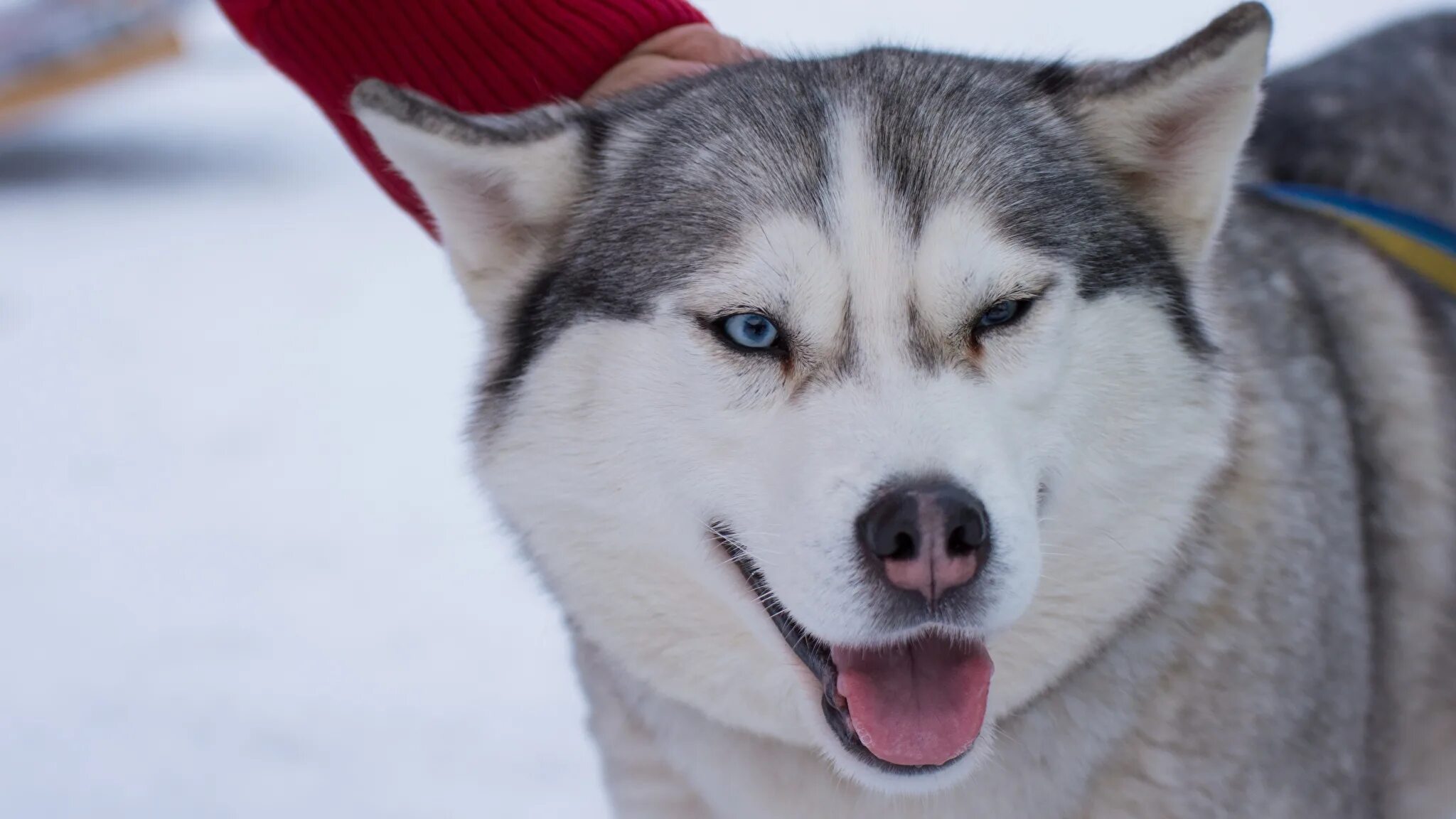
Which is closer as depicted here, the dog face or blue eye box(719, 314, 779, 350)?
the dog face

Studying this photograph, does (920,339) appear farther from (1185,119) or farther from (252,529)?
(252,529)

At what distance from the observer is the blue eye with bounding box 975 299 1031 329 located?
68.5 inches

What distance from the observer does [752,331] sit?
176 cm

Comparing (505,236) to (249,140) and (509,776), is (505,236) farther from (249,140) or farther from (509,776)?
(249,140)

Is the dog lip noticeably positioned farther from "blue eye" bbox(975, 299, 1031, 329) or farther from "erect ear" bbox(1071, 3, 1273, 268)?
"erect ear" bbox(1071, 3, 1273, 268)

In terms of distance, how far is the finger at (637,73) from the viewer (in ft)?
8.39

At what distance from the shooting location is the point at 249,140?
9570mm

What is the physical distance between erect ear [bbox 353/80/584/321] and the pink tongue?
2.68ft

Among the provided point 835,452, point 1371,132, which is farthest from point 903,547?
point 1371,132

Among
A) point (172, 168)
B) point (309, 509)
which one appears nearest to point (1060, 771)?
point (309, 509)

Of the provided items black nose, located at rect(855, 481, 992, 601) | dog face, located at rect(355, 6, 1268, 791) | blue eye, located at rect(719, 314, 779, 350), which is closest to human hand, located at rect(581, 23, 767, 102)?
dog face, located at rect(355, 6, 1268, 791)

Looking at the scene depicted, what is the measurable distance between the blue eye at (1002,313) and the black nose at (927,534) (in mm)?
314

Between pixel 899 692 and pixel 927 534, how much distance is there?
318mm

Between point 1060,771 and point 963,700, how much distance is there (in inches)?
11.8
